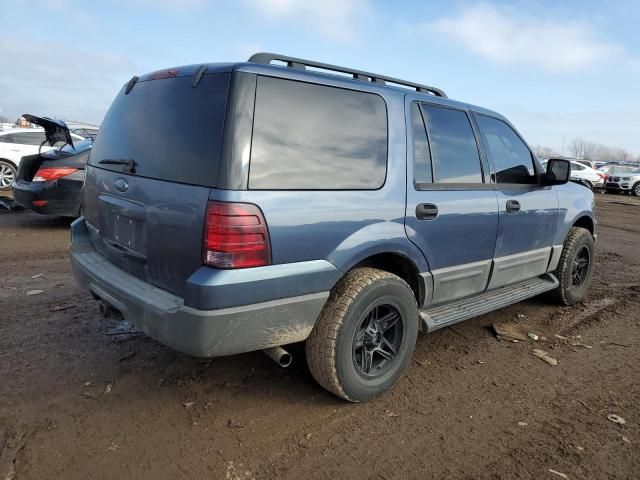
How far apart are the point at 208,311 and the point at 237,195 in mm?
569

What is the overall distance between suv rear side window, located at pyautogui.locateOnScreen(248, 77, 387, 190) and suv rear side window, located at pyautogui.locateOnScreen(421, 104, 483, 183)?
50cm

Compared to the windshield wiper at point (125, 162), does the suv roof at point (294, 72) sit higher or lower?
higher

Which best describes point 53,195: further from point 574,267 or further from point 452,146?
point 574,267

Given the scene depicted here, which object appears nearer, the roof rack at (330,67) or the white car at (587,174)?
the roof rack at (330,67)

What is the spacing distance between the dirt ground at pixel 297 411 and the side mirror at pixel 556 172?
133 centimetres

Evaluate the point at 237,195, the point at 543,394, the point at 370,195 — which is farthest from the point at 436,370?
the point at 237,195

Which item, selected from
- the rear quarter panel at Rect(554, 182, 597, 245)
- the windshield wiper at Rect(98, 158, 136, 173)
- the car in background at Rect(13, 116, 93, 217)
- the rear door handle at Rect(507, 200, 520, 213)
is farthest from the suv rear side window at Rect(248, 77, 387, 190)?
the car in background at Rect(13, 116, 93, 217)

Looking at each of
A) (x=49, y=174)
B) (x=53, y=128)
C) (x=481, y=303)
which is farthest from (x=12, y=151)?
(x=481, y=303)

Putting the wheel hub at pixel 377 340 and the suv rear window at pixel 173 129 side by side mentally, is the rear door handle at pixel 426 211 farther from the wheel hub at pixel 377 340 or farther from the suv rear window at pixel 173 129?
the suv rear window at pixel 173 129

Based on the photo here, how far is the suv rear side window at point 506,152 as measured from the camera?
3805 millimetres

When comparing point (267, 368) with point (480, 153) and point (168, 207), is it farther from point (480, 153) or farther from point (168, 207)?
point (480, 153)

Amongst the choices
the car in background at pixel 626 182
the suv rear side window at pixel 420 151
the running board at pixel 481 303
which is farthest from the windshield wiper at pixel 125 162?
the car in background at pixel 626 182

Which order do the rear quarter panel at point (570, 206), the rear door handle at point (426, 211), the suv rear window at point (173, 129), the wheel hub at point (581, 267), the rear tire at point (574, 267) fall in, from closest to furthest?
1. the suv rear window at point (173, 129)
2. the rear door handle at point (426, 211)
3. the rear quarter panel at point (570, 206)
4. the rear tire at point (574, 267)
5. the wheel hub at point (581, 267)

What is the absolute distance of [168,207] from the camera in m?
2.46
